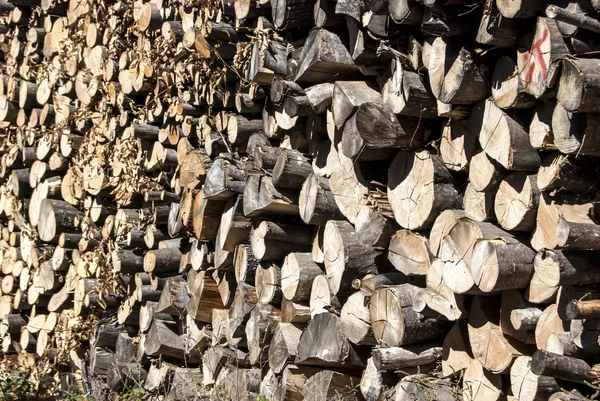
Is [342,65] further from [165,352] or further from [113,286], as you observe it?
[113,286]

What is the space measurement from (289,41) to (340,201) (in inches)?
35.8

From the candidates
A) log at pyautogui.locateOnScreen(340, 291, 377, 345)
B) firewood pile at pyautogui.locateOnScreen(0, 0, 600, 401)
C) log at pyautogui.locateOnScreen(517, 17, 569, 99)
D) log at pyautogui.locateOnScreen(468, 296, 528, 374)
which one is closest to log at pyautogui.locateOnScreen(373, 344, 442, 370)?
firewood pile at pyautogui.locateOnScreen(0, 0, 600, 401)

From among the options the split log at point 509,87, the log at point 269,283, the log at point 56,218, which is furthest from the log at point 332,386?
the log at point 56,218


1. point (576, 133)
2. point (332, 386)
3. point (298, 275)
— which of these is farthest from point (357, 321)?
point (576, 133)

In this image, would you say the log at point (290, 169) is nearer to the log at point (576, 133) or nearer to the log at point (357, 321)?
the log at point (357, 321)

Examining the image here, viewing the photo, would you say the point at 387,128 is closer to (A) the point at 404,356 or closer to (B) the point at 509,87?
(B) the point at 509,87

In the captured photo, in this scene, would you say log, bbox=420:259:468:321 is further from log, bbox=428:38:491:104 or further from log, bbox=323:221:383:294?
log, bbox=428:38:491:104

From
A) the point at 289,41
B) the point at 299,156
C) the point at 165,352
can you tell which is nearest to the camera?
the point at 299,156

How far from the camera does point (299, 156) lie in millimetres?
3639

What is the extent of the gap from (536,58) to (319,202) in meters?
1.25

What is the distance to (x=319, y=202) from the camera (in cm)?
342

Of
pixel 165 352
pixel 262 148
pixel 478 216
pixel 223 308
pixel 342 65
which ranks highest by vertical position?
pixel 342 65

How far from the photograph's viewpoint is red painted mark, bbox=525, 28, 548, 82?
233cm

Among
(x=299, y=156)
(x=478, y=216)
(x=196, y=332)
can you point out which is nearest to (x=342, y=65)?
(x=299, y=156)
